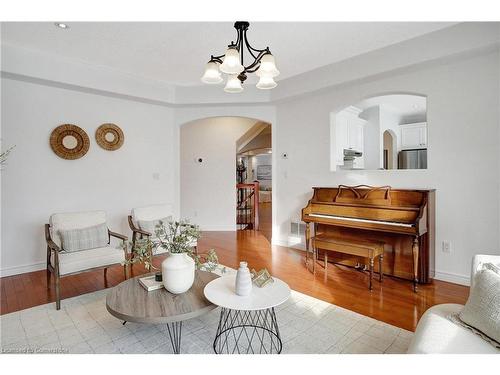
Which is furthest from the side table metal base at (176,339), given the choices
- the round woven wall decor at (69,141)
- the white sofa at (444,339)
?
the round woven wall decor at (69,141)

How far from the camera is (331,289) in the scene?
10.3 feet

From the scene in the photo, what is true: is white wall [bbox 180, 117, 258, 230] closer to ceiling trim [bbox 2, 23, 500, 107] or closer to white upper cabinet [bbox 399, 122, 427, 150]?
ceiling trim [bbox 2, 23, 500, 107]

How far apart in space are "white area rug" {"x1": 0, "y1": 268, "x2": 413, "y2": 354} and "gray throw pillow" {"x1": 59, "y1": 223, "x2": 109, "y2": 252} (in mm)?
684

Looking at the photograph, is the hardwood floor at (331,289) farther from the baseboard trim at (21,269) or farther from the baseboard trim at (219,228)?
the baseboard trim at (219,228)

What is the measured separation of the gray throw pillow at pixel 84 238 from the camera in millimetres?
3187

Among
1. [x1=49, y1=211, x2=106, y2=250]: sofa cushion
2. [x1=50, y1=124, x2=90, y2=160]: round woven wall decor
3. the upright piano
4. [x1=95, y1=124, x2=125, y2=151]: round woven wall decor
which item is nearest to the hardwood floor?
the upright piano

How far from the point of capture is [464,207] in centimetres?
322

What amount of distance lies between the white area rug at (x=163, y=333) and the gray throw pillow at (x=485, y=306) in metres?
0.64

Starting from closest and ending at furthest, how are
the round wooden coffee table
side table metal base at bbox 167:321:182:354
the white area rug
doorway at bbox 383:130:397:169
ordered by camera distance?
the round wooden coffee table, side table metal base at bbox 167:321:182:354, the white area rug, doorway at bbox 383:130:397:169

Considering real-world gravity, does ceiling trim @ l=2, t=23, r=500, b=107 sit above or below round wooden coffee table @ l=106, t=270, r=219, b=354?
above

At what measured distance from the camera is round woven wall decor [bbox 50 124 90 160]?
398 centimetres

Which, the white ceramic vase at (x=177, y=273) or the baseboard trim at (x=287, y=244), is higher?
the white ceramic vase at (x=177, y=273)

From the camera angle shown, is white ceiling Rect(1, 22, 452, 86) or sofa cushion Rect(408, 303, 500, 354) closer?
sofa cushion Rect(408, 303, 500, 354)
